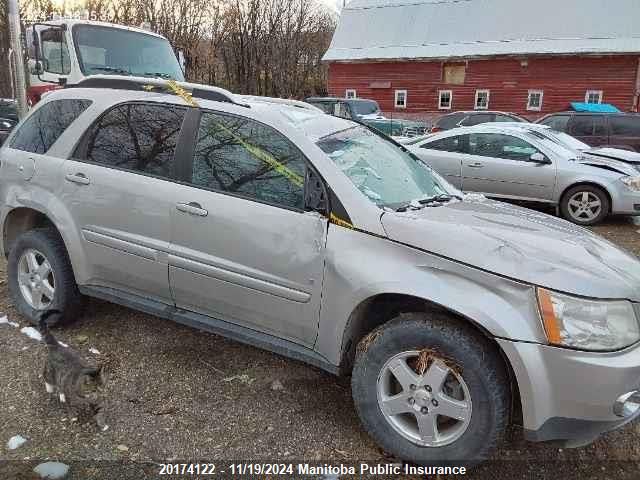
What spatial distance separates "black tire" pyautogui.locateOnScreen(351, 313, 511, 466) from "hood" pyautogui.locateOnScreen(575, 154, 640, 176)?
660cm

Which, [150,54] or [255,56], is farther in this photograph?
[255,56]

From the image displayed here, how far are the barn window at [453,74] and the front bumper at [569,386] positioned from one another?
27.9 metres

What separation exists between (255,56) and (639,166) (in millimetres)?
31556

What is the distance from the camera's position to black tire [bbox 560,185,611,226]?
7.73m

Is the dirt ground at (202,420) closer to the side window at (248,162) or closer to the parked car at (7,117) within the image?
the side window at (248,162)

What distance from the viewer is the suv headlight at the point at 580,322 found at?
218cm

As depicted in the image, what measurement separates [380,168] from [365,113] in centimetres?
1429

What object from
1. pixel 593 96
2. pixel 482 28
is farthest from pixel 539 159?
pixel 482 28

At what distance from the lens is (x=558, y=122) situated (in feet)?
40.9

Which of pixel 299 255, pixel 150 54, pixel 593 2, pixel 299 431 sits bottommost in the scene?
pixel 299 431

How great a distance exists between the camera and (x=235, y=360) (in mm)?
3482

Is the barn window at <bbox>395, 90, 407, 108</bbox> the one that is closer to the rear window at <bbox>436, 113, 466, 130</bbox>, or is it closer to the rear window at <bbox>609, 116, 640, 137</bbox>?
the rear window at <bbox>436, 113, 466, 130</bbox>

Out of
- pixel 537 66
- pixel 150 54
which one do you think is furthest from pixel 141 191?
pixel 537 66

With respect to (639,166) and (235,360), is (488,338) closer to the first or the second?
(235,360)
